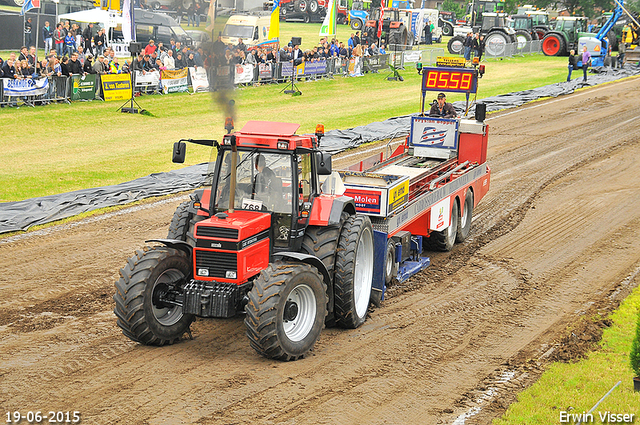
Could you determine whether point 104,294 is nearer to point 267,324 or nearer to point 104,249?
point 104,249

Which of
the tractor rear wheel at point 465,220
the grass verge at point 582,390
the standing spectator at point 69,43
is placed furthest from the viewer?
the standing spectator at point 69,43

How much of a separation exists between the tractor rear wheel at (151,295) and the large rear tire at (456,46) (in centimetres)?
4154

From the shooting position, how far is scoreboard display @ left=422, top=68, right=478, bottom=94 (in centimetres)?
1539

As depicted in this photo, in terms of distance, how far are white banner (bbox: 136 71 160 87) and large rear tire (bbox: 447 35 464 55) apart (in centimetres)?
2501

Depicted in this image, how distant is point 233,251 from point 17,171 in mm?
11456

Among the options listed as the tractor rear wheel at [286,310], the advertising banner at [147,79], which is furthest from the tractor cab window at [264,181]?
the advertising banner at [147,79]

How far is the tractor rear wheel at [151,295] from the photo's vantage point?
7586 mm

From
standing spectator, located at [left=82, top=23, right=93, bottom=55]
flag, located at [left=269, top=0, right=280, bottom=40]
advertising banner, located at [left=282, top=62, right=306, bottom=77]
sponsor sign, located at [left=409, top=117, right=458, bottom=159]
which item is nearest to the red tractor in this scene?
sponsor sign, located at [left=409, top=117, right=458, bottom=159]

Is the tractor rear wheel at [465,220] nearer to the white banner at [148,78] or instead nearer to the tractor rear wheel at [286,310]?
the tractor rear wheel at [286,310]

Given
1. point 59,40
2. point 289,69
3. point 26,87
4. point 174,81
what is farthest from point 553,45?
point 26,87

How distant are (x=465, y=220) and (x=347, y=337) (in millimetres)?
5591

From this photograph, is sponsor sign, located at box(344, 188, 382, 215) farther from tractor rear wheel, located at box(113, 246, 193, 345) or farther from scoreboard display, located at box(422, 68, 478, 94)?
scoreboard display, located at box(422, 68, 478, 94)

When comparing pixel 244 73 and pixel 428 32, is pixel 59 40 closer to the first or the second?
pixel 244 73

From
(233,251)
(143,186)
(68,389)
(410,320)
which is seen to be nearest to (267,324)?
(233,251)
